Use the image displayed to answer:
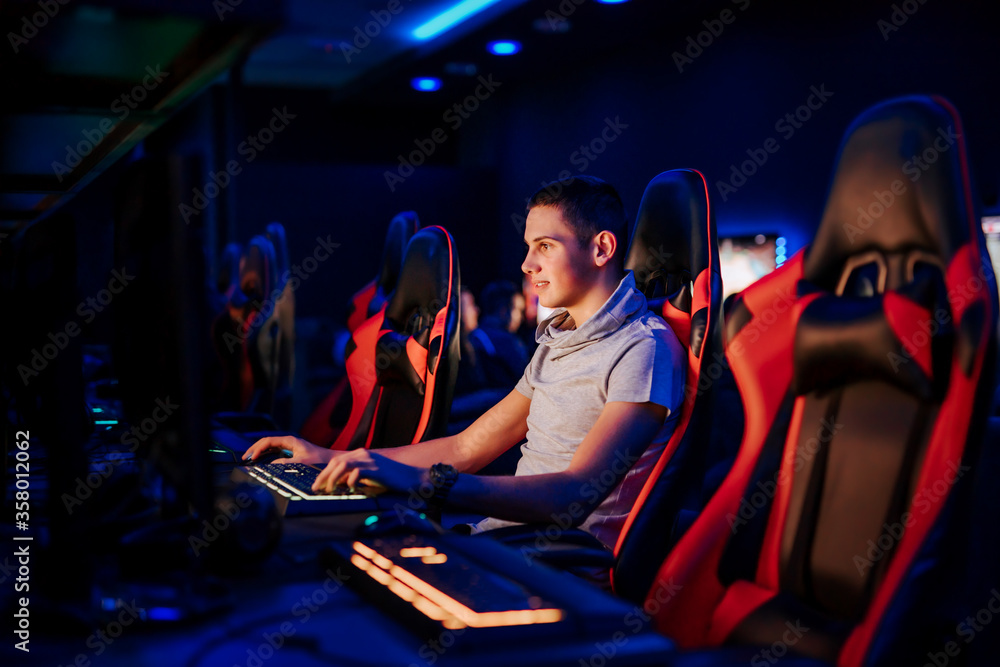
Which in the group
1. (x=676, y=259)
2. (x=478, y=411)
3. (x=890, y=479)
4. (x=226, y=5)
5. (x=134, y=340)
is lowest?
(x=478, y=411)

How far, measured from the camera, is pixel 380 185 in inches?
325

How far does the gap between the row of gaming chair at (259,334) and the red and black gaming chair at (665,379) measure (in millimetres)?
1953

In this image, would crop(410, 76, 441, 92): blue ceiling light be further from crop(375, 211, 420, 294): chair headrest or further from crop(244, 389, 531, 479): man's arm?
crop(244, 389, 531, 479): man's arm

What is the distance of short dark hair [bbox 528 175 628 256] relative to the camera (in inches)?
66.7

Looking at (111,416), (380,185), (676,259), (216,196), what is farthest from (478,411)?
(380,185)

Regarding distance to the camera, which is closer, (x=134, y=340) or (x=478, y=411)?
(x=134, y=340)

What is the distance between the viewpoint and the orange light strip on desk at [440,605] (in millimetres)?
741

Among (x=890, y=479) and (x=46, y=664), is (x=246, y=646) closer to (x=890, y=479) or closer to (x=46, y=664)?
(x=46, y=664)

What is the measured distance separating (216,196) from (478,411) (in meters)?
4.76
